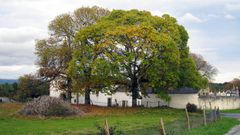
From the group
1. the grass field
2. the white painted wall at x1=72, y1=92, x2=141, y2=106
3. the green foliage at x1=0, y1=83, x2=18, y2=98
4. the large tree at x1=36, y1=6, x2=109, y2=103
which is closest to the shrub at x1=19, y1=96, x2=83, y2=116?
the grass field

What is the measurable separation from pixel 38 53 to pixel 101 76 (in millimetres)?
18683

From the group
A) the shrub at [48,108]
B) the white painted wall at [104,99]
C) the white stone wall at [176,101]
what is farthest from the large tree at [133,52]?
the white painted wall at [104,99]

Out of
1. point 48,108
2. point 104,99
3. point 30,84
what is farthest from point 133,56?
point 104,99

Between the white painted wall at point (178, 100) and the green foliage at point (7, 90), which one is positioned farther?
the green foliage at point (7, 90)

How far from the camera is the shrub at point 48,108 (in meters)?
40.4

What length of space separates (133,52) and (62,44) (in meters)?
17.7

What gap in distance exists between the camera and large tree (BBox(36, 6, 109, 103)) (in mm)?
64188

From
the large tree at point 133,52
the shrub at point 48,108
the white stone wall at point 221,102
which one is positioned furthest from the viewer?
the white stone wall at point 221,102

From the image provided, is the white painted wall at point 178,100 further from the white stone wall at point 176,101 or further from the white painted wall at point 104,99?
the white painted wall at point 104,99

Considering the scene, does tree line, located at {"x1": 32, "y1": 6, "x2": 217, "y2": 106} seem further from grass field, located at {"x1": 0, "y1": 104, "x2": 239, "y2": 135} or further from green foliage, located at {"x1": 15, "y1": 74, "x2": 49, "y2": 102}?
green foliage, located at {"x1": 15, "y1": 74, "x2": 49, "y2": 102}

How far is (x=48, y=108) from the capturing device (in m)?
40.5

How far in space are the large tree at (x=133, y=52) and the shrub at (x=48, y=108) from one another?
9085mm

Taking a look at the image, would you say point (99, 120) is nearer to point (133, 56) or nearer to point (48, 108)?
point (48, 108)

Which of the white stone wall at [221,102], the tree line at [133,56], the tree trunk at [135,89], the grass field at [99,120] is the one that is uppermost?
the tree line at [133,56]
